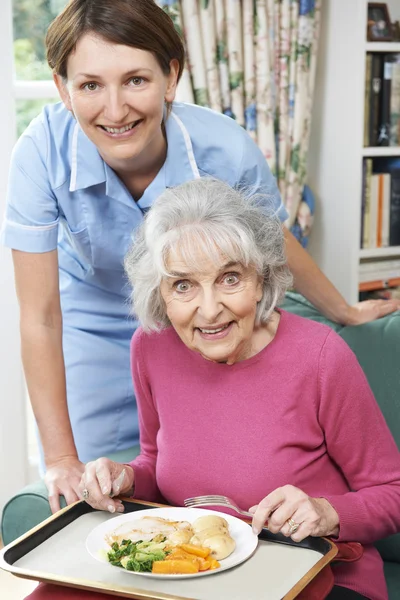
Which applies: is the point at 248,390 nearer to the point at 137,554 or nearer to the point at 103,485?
the point at 103,485

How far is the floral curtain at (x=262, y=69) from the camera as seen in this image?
2863mm

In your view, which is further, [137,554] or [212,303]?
[212,303]

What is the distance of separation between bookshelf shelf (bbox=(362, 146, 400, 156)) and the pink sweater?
1.66m

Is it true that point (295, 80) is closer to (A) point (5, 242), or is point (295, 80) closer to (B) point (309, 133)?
(B) point (309, 133)

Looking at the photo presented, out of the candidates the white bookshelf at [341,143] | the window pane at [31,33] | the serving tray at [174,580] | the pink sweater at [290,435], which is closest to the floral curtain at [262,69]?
the white bookshelf at [341,143]

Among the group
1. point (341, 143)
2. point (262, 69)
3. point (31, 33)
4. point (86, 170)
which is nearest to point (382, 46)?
point (341, 143)

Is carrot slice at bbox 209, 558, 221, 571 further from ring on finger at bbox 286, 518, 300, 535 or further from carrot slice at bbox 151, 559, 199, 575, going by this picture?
ring on finger at bbox 286, 518, 300, 535

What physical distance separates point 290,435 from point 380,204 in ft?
6.15

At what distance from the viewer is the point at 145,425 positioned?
179 cm

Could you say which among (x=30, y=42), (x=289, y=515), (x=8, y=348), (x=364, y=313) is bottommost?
(x=8, y=348)

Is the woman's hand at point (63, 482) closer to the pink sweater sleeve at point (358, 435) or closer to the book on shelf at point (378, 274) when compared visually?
the pink sweater sleeve at point (358, 435)

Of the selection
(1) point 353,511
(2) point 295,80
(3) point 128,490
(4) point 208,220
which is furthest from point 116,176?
(2) point 295,80

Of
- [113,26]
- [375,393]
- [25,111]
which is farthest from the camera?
[25,111]

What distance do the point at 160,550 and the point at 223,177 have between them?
0.92m
